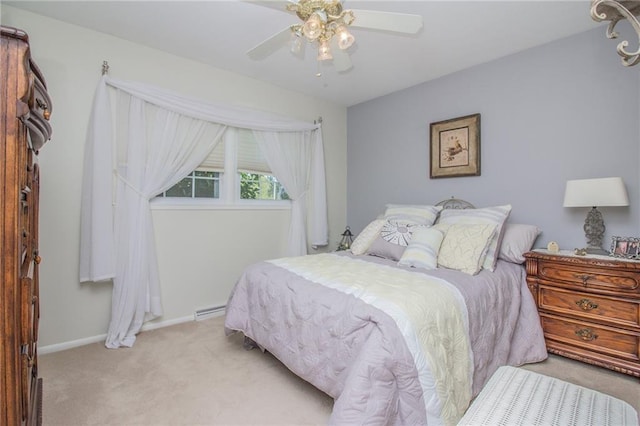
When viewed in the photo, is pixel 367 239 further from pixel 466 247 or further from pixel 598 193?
pixel 598 193

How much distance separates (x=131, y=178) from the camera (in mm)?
2678

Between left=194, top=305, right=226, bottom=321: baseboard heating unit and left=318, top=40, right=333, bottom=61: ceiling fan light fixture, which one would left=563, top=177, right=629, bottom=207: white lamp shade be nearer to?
left=318, top=40, right=333, bottom=61: ceiling fan light fixture

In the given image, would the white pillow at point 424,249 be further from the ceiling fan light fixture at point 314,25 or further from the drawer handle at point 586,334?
the ceiling fan light fixture at point 314,25

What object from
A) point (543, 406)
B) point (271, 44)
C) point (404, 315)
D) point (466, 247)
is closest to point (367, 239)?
point (466, 247)

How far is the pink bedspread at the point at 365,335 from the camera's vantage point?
1.37 meters

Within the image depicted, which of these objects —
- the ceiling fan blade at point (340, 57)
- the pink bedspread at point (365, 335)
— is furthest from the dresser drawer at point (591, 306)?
the ceiling fan blade at point (340, 57)

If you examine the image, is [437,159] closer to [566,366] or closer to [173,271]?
[566,366]

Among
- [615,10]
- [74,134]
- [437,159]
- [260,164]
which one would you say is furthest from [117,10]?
[437,159]

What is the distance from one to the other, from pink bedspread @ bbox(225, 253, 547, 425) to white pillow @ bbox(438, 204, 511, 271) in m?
0.11

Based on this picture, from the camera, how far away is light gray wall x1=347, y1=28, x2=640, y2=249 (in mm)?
2336

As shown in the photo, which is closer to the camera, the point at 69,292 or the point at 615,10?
the point at 615,10

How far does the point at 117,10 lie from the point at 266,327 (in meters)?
2.51

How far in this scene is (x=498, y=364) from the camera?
79.1 inches

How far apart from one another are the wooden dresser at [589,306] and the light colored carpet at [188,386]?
0.14 meters
